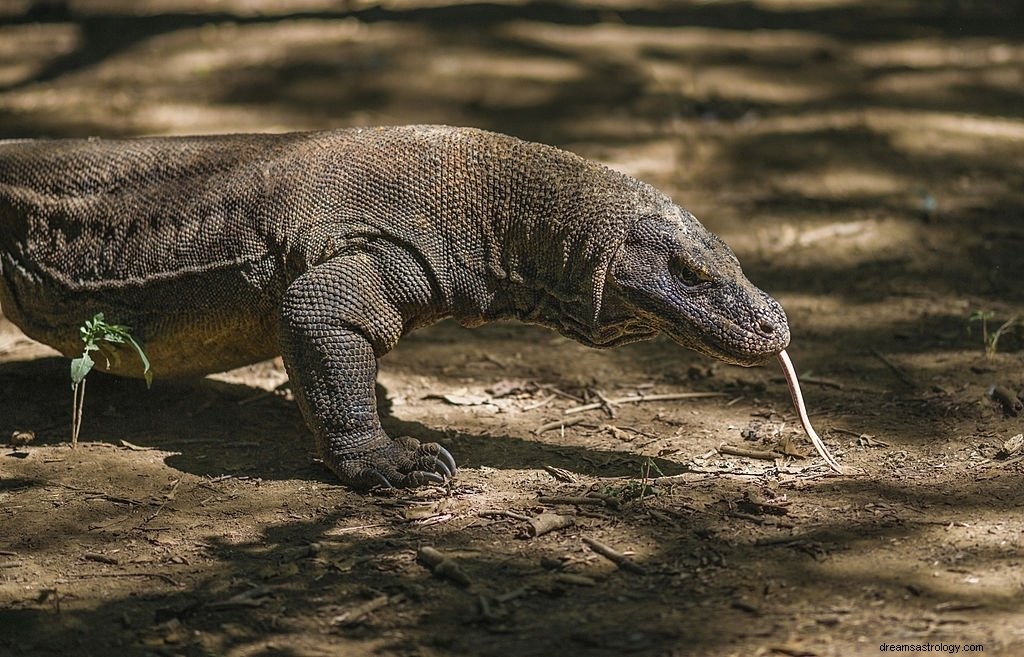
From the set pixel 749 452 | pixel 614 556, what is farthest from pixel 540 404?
pixel 614 556

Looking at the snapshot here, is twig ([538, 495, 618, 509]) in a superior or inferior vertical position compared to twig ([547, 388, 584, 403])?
superior

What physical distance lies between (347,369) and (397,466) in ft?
1.33

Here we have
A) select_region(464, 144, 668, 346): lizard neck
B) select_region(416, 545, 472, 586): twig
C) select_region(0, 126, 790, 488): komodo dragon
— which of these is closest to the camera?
select_region(416, 545, 472, 586): twig

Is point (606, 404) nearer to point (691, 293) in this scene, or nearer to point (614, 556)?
point (691, 293)

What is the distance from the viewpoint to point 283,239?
4.77 meters

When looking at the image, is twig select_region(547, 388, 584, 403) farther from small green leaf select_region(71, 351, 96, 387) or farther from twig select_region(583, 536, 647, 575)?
small green leaf select_region(71, 351, 96, 387)

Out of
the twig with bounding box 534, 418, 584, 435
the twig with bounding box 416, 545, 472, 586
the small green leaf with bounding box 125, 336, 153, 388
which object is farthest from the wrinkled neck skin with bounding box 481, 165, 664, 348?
the small green leaf with bounding box 125, 336, 153, 388

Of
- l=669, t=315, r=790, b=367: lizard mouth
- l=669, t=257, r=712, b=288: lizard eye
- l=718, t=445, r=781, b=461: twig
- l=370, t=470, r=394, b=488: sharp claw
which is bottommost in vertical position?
l=370, t=470, r=394, b=488: sharp claw

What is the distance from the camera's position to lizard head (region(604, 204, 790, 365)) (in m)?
4.39

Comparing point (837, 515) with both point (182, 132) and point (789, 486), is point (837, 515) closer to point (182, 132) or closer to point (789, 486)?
point (789, 486)

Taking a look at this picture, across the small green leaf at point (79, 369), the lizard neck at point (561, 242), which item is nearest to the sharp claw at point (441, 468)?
the lizard neck at point (561, 242)

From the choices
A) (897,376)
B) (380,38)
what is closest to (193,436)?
(897,376)

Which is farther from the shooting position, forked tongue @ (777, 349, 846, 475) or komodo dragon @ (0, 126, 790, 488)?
komodo dragon @ (0, 126, 790, 488)

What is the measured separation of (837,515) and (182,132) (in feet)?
19.0
